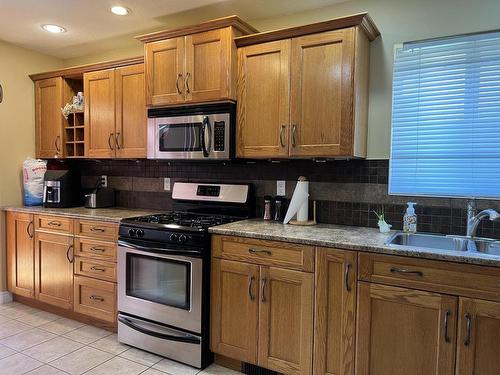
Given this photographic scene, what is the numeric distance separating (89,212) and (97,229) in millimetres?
329

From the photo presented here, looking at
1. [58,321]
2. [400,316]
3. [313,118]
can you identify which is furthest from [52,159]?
[400,316]

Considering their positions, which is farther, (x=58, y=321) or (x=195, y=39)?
(x=58, y=321)

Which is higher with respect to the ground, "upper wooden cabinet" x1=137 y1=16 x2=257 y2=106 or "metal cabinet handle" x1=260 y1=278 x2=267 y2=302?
"upper wooden cabinet" x1=137 y1=16 x2=257 y2=106

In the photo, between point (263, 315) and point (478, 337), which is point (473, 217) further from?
point (263, 315)

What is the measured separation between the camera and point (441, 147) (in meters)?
A: 2.28

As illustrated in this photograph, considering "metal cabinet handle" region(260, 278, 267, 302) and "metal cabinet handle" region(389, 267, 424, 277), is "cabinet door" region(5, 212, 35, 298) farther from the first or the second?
"metal cabinet handle" region(389, 267, 424, 277)

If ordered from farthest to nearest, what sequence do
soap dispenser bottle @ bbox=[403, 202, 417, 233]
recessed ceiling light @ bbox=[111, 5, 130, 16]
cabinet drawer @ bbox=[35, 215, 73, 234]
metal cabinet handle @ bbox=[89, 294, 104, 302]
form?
cabinet drawer @ bbox=[35, 215, 73, 234]
metal cabinet handle @ bbox=[89, 294, 104, 302]
recessed ceiling light @ bbox=[111, 5, 130, 16]
soap dispenser bottle @ bbox=[403, 202, 417, 233]

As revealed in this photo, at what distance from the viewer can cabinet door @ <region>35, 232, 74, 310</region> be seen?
118 inches

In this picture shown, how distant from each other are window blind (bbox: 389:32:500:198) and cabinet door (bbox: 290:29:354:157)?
0.43 metres

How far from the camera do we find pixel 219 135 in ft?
8.36

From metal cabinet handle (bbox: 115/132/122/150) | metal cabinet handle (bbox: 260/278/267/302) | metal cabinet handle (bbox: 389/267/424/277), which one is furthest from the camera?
metal cabinet handle (bbox: 115/132/122/150)

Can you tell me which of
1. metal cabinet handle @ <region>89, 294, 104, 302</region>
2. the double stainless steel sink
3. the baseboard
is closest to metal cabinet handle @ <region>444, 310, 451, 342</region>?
the double stainless steel sink

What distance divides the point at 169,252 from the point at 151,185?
47.9 inches

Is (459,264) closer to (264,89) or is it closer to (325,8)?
(264,89)
